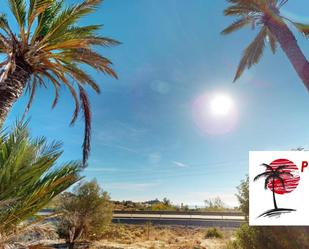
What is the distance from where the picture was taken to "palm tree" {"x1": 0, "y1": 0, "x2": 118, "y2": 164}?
20.3 feet

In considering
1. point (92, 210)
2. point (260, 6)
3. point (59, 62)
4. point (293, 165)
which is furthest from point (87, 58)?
point (92, 210)

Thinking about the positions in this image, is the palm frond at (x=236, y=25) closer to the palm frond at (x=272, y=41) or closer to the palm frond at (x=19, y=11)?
the palm frond at (x=272, y=41)

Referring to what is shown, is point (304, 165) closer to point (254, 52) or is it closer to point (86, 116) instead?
point (254, 52)

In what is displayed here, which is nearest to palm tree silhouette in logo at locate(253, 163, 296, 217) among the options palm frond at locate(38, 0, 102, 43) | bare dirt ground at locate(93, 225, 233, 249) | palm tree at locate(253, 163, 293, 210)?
palm tree at locate(253, 163, 293, 210)

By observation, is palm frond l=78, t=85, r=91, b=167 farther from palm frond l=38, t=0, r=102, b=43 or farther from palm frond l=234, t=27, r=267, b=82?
palm frond l=234, t=27, r=267, b=82

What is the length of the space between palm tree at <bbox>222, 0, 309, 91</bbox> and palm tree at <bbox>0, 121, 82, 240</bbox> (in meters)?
6.86

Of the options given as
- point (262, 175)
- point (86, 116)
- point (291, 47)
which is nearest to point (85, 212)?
point (86, 116)

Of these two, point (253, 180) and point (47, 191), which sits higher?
point (253, 180)

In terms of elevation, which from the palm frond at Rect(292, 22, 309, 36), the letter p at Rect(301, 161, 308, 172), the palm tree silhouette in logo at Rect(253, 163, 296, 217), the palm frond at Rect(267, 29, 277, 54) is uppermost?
the palm frond at Rect(267, 29, 277, 54)

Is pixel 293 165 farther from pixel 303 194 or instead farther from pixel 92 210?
pixel 92 210

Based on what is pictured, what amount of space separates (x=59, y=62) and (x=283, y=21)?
7.14 meters

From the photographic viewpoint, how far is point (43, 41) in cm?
673

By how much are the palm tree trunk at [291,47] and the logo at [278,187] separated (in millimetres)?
2218

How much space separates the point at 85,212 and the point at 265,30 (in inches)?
576
